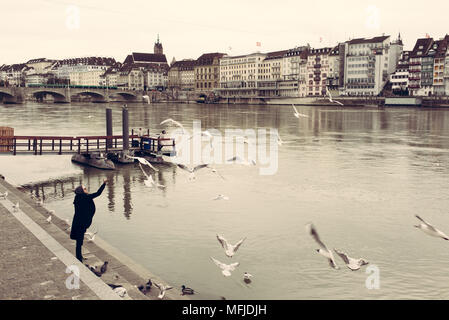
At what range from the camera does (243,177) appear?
84.4 ft

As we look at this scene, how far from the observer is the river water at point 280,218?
1139cm

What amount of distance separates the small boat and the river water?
2.02 ft

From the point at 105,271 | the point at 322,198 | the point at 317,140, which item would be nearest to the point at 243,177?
the point at 322,198

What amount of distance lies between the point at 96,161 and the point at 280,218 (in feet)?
49.8

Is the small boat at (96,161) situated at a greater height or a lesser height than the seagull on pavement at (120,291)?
lesser

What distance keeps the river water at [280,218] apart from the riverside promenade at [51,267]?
1.69m

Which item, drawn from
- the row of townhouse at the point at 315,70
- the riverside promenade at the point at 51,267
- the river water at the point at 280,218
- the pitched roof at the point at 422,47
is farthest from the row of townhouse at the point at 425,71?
the riverside promenade at the point at 51,267

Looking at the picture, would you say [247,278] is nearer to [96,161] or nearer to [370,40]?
[96,161]

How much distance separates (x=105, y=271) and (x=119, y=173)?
1810 cm

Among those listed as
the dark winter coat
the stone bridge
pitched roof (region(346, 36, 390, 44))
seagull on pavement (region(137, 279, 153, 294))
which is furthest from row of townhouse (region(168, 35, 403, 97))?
seagull on pavement (region(137, 279, 153, 294))

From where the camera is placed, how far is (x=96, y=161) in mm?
28562

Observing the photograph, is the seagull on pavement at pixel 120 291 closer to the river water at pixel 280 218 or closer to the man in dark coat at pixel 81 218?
the man in dark coat at pixel 81 218

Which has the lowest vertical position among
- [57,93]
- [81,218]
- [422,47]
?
[81,218]

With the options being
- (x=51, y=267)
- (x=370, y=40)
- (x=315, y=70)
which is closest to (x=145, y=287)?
(x=51, y=267)
